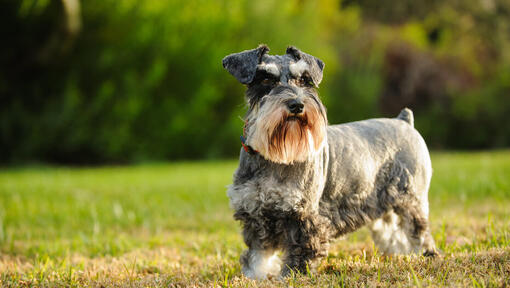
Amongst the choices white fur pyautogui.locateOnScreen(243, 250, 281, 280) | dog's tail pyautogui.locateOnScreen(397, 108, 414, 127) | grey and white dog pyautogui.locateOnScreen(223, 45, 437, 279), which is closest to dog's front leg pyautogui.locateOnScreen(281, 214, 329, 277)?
grey and white dog pyautogui.locateOnScreen(223, 45, 437, 279)

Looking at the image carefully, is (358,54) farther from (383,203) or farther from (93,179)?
(383,203)

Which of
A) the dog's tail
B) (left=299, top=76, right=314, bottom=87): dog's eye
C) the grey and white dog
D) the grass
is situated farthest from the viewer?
the dog's tail

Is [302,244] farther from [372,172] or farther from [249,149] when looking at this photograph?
[372,172]

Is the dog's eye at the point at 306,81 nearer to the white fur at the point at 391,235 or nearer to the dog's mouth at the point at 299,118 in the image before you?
the dog's mouth at the point at 299,118

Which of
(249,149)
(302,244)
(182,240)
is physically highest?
(249,149)

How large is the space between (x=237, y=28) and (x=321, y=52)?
3861 mm

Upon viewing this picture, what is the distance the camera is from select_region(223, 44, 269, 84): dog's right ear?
363 centimetres

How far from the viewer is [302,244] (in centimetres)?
353

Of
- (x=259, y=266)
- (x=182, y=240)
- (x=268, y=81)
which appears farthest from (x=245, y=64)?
(x=182, y=240)

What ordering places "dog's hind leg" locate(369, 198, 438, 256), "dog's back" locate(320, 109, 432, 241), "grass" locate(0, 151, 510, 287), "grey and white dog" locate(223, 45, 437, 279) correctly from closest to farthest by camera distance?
"grass" locate(0, 151, 510, 287)
"grey and white dog" locate(223, 45, 437, 279)
"dog's back" locate(320, 109, 432, 241)
"dog's hind leg" locate(369, 198, 438, 256)

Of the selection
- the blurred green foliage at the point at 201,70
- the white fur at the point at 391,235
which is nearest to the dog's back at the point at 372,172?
the white fur at the point at 391,235

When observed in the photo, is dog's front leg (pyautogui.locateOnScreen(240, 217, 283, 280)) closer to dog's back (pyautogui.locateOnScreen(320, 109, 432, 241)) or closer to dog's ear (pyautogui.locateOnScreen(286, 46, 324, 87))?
dog's back (pyautogui.locateOnScreen(320, 109, 432, 241))

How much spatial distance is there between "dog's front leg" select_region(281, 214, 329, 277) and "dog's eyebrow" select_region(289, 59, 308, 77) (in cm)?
104

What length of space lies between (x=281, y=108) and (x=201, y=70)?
15725 mm
